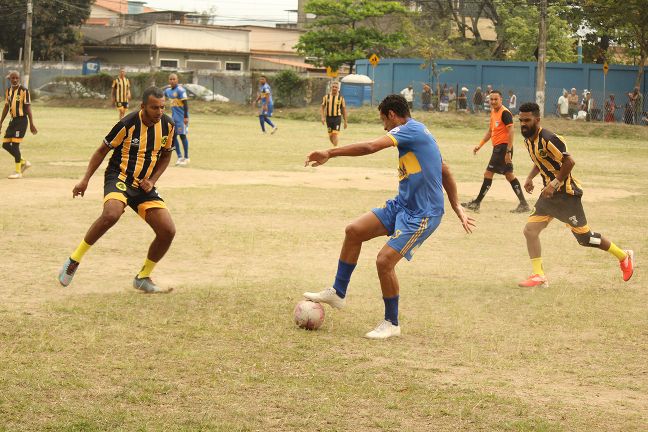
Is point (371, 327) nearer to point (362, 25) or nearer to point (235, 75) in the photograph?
point (235, 75)

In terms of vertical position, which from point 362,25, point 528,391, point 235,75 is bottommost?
point 528,391

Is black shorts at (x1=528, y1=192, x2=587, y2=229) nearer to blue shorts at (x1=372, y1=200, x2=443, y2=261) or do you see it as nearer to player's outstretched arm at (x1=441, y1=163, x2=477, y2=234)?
player's outstretched arm at (x1=441, y1=163, x2=477, y2=234)

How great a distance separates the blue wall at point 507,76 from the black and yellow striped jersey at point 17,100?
3445cm

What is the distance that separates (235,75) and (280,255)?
51.0m

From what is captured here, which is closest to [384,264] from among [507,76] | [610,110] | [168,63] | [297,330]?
[297,330]

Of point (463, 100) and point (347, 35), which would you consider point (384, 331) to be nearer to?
point (463, 100)

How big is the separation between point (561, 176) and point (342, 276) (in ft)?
10.3

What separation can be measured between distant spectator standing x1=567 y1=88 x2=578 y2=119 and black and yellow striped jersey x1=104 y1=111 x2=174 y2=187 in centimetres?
3923

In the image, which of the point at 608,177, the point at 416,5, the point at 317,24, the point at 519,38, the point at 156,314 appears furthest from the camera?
the point at 416,5

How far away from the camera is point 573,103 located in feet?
153

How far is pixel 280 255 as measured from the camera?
39.3ft

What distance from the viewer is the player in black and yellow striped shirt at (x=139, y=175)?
9633 millimetres

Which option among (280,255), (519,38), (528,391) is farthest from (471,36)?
(528,391)

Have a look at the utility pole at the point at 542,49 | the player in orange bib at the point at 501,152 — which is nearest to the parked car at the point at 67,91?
the utility pole at the point at 542,49
